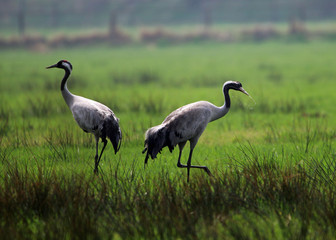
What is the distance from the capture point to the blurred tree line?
57406 mm

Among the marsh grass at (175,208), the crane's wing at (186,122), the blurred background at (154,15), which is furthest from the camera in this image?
the blurred background at (154,15)

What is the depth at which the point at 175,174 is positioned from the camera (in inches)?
246

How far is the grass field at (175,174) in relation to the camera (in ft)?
16.1

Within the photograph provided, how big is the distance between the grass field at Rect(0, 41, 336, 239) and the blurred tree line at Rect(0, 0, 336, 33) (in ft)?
140

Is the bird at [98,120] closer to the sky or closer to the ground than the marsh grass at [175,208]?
closer to the sky

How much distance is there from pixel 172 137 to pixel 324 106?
7.28m

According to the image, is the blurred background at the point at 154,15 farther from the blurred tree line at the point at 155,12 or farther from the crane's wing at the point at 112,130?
the crane's wing at the point at 112,130

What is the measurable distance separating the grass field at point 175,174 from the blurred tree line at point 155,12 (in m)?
42.6

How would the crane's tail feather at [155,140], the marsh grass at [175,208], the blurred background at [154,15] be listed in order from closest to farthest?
the marsh grass at [175,208] < the crane's tail feather at [155,140] < the blurred background at [154,15]

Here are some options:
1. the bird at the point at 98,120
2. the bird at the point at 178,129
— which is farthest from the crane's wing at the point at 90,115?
the bird at the point at 178,129

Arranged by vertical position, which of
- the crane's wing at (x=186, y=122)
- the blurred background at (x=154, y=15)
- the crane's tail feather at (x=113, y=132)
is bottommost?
the crane's tail feather at (x=113, y=132)

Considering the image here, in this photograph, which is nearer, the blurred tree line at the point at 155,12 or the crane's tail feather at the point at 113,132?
the crane's tail feather at the point at 113,132

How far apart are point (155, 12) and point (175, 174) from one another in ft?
188

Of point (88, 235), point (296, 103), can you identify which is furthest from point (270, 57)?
point (88, 235)
